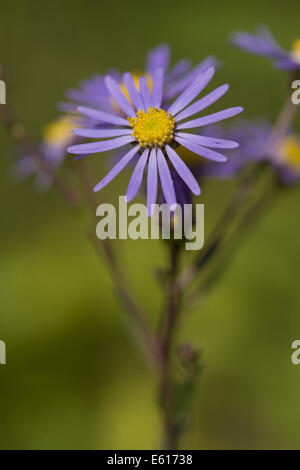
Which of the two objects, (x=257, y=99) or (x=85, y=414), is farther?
(x=257, y=99)

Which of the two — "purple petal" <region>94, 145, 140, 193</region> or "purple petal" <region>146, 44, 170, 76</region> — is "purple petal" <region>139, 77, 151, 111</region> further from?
"purple petal" <region>146, 44, 170, 76</region>

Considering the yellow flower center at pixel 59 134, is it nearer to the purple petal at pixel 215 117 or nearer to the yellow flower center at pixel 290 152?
the yellow flower center at pixel 290 152

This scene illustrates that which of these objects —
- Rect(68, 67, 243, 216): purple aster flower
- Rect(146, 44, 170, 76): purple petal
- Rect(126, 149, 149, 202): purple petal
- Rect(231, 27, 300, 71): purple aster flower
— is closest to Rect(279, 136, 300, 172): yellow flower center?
Rect(231, 27, 300, 71): purple aster flower

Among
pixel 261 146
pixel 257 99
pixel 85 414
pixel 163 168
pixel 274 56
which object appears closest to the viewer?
pixel 163 168

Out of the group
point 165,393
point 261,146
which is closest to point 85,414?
point 165,393

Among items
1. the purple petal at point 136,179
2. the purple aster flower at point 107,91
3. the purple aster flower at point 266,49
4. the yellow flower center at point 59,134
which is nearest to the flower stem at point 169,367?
the purple petal at point 136,179
